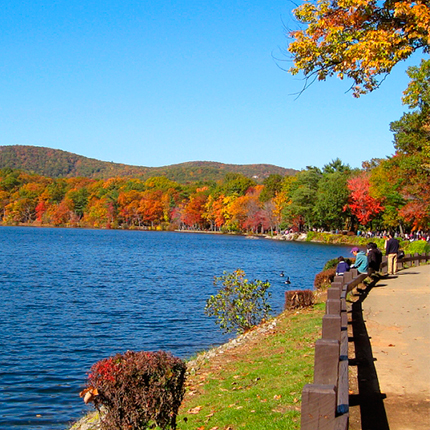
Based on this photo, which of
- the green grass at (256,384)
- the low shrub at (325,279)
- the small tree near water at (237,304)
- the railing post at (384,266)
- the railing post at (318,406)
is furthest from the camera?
the railing post at (384,266)

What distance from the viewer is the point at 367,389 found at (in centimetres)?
693

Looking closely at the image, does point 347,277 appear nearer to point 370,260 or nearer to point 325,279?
A: point 370,260

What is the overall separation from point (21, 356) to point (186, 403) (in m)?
8.07

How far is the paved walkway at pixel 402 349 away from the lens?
241 inches

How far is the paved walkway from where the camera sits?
613cm

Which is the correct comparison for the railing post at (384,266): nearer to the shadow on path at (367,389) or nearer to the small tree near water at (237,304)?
the small tree near water at (237,304)

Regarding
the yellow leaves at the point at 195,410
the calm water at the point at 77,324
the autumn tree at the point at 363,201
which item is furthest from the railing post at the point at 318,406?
the autumn tree at the point at 363,201

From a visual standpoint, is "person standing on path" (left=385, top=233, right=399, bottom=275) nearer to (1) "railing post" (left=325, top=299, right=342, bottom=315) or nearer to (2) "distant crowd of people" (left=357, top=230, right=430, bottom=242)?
(1) "railing post" (left=325, top=299, right=342, bottom=315)

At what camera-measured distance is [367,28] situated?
32.8ft

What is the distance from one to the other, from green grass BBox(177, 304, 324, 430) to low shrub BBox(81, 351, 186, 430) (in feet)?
2.17

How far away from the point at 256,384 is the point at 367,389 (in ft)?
7.06

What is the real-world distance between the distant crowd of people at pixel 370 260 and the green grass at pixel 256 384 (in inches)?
187

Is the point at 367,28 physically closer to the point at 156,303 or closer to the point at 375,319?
the point at 375,319

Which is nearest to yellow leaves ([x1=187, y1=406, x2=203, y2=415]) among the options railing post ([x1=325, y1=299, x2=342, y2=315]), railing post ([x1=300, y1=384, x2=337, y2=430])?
railing post ([x1=325, y1=299, x2=342, y2=315])
